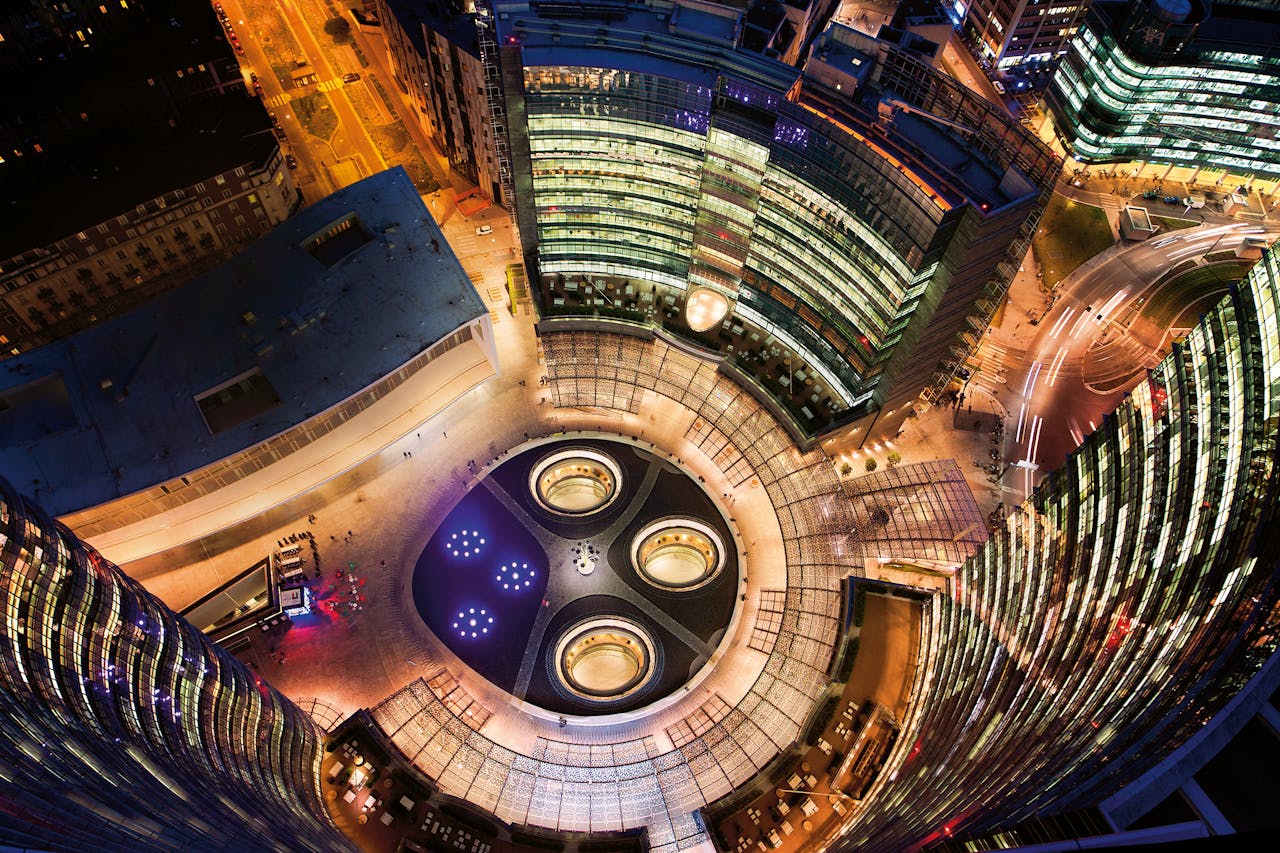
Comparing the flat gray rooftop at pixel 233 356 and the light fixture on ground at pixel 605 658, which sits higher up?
the flat gray rooftop at pixel 233 356

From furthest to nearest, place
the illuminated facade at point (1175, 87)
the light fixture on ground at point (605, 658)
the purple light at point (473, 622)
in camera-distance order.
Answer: the illuminated facade at point (1175, 87) → the purple light at point (473, 622) → the light fixture on ground at point (605, 658)

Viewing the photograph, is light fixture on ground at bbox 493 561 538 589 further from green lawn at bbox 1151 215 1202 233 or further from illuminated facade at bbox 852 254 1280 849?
green lawn at bbox 1151 215 1202 233

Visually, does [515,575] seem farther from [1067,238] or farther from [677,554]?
[1067,238]

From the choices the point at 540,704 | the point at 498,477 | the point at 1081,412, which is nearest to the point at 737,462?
the point at 498,477

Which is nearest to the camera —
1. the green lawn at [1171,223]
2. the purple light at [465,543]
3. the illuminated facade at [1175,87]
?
the purple light at [465,543]

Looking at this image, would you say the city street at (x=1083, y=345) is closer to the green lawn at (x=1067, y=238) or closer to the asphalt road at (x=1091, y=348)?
the asphalt road at (x=1091, y=348)

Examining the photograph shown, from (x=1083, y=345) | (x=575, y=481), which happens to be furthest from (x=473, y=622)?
(x=1083, y=345)

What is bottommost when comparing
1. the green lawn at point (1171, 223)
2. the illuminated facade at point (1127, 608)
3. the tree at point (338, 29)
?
the illuminated facade at point (1127, 608)

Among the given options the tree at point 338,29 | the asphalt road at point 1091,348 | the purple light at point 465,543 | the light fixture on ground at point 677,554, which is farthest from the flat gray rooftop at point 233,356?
the asphalt road at point 1091,348
